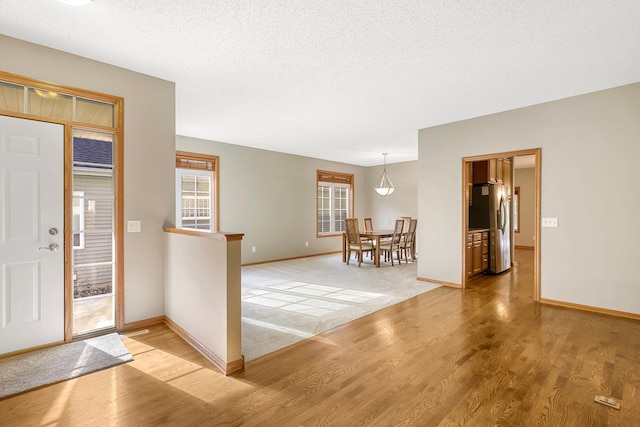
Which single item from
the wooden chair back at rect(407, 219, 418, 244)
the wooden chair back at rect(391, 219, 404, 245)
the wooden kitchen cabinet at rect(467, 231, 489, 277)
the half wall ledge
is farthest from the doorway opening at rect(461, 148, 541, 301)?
the half wall ledge

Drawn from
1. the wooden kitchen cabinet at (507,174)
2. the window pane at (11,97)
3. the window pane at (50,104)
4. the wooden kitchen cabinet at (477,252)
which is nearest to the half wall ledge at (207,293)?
the window pane at (50,104)

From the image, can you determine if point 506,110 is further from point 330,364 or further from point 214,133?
point 214,133

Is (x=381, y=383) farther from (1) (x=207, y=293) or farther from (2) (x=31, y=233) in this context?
(2) (x=31, y=233)

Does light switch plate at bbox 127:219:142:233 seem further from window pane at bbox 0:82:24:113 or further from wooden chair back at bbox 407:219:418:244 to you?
wooden chair back at bbox 407:219:418:244

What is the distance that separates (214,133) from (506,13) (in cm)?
478

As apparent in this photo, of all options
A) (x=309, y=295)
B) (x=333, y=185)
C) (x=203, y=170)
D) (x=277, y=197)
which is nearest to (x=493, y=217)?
(x=309, y=295)

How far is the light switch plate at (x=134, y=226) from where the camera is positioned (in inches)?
124

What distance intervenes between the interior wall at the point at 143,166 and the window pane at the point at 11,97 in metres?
0.36

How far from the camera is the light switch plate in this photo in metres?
3.15

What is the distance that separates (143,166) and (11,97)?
3.53 feet

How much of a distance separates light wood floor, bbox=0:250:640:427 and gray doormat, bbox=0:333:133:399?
0.36 ft

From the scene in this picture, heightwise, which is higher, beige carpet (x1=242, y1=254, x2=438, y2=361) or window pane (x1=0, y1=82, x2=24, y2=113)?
window pane (x1=0, y1=82, x2=24, y2=113)

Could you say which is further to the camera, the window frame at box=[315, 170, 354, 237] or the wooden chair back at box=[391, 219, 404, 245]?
the window frame at box=[315, 170, 354, 237]

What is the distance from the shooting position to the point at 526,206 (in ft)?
31.5
